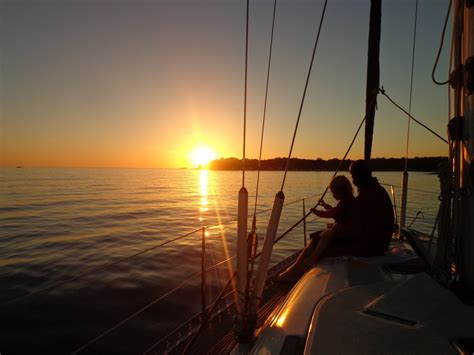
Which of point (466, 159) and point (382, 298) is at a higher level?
point (466, 159)

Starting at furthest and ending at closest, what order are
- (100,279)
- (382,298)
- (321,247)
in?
(100,279) < (321,247) < (382,298)

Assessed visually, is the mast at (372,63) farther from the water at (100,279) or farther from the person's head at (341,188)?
the water at (100,279)

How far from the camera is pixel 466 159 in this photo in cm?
249

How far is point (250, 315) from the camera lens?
2.16 m

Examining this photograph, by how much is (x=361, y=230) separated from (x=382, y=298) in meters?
1.81

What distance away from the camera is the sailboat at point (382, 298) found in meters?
1.69

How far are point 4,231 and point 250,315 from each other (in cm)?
1463

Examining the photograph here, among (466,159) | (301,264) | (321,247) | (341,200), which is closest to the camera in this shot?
(466,159)

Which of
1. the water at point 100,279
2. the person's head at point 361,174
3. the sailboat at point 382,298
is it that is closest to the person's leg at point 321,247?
the sailboat at point 382,298

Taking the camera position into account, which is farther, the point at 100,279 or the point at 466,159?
the point at 100,279

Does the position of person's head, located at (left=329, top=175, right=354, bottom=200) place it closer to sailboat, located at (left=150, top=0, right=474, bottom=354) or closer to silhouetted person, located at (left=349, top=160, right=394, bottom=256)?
silhouetted person, located at (left=349, top=160, right=394, bottom=256)

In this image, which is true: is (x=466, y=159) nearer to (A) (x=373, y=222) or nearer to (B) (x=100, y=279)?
(A) (x=373, y=222)

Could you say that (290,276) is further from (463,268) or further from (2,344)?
(2,344)

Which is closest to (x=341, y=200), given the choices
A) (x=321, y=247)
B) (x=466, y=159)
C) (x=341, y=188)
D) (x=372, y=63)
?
(x=341, y=188)
